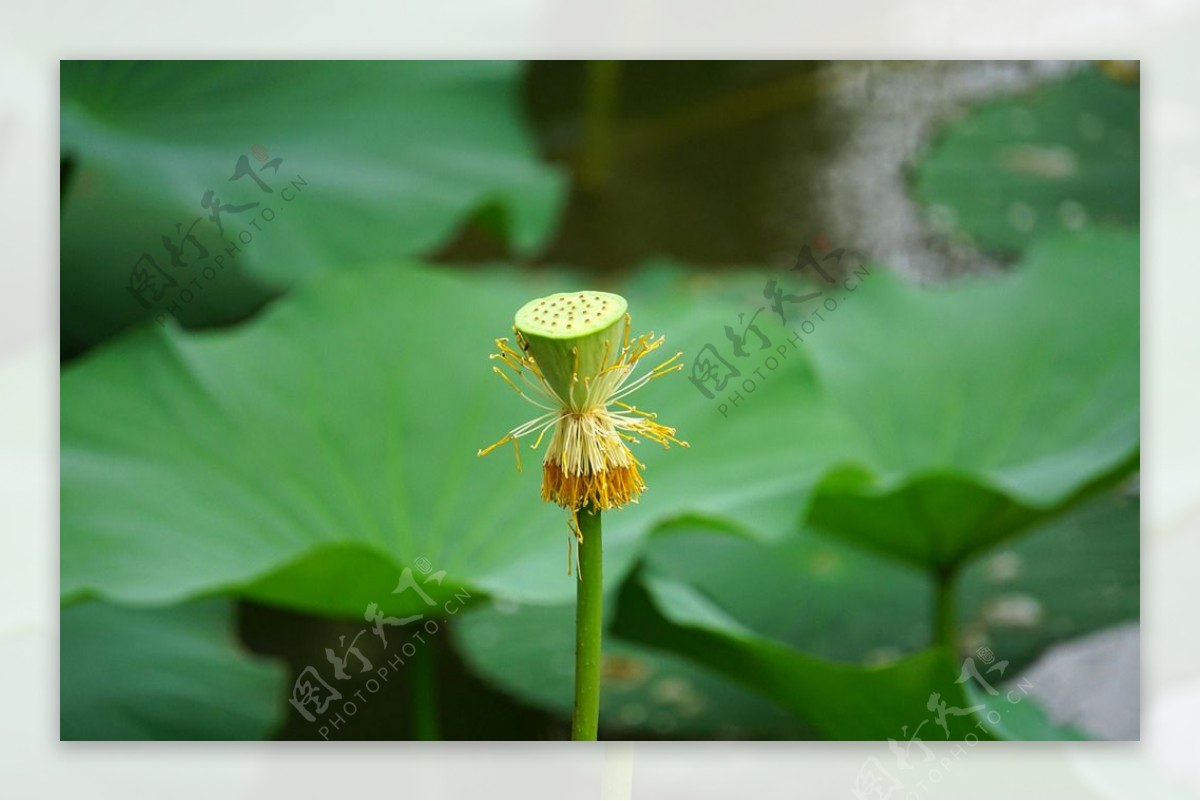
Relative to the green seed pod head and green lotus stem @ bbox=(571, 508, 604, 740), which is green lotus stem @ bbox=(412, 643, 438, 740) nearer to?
green lotus stem @ bbox=(571, 508, 604, 740)

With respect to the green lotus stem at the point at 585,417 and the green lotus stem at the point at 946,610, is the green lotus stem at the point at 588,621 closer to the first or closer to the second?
the green lotus stem at the point at 585,417

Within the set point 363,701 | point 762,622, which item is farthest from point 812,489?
point 363,701

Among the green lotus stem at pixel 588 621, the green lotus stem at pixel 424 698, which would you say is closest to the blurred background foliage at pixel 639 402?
the green lotus stem at pixel 424 698

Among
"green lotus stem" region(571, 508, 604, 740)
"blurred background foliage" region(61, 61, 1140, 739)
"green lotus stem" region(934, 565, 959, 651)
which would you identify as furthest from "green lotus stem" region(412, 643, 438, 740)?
"green lotus stem" region(934, 565, 959, 651)

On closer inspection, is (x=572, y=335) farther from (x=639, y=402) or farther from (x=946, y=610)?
(x=946, y=610)

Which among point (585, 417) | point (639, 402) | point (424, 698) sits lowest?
point (424, 698)

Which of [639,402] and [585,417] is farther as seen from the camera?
[639,402]

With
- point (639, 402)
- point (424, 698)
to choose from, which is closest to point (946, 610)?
point (639, 402)
